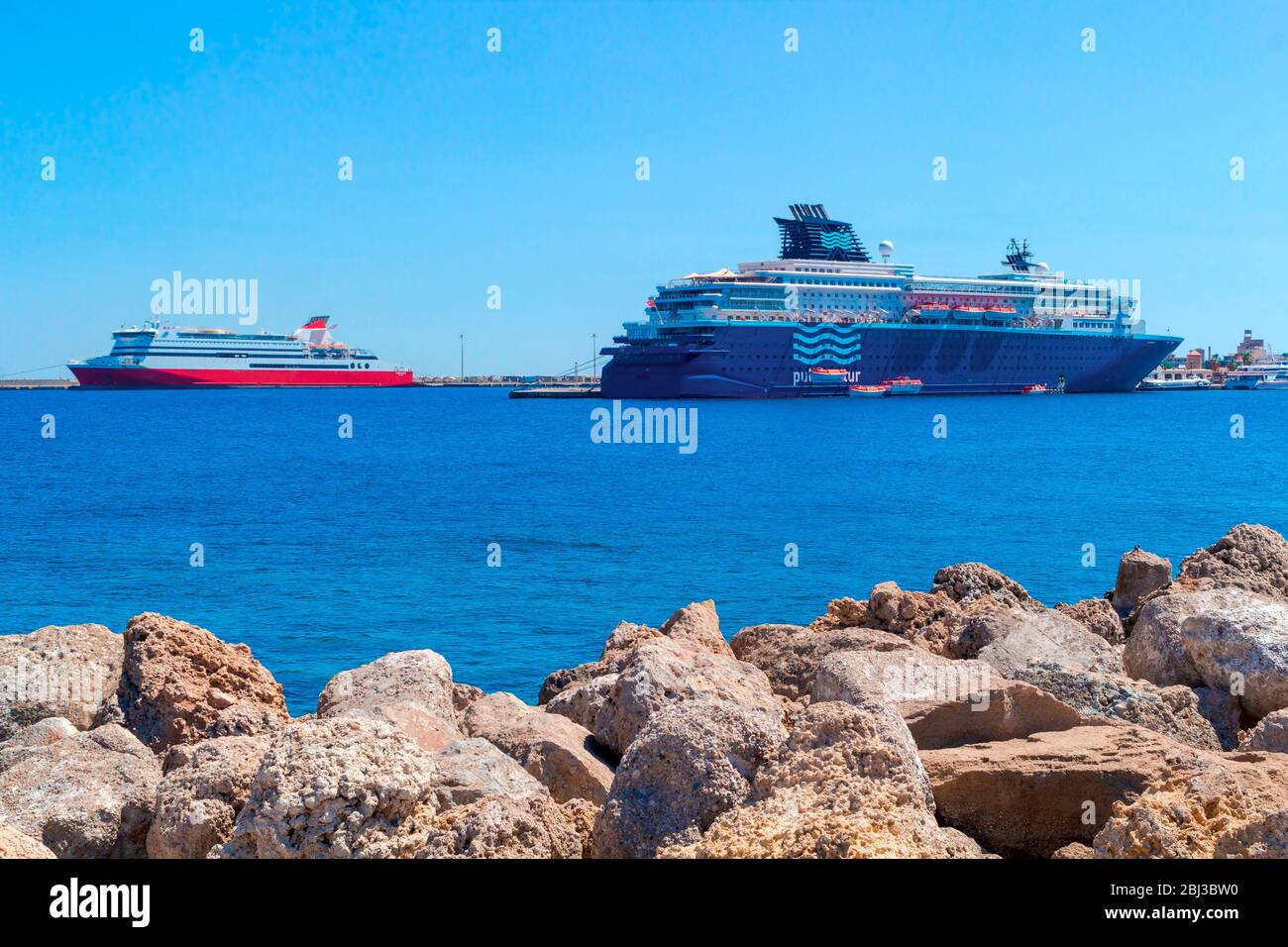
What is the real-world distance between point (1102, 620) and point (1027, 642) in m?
1.93

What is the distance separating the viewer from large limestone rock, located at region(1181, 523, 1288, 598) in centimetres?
752

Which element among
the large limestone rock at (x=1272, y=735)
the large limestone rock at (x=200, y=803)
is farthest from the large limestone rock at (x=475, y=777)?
the large limestone rock at (x=1272, y=735)

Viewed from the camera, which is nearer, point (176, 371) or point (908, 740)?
point (908, 740)

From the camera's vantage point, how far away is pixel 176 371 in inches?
3435

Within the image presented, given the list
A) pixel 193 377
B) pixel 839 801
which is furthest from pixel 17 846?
pixel 193 377

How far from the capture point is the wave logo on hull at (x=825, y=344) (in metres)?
67.5

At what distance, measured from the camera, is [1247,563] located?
25.6 feet

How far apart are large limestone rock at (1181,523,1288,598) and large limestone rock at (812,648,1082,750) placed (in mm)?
3667

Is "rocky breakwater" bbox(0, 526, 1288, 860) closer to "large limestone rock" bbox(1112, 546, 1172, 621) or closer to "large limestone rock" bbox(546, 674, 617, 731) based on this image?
"large limestone rock" bbox(546, 674, 617, 731)

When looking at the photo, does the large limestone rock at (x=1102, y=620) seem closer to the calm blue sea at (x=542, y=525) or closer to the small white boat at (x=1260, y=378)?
the calm blue sea at (x=542, y=525)
